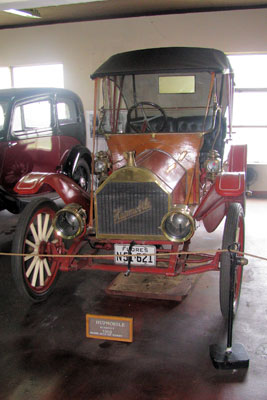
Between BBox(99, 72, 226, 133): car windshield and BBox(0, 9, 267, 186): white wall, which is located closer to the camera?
BBox(99, 72, 226, 133): car windshield

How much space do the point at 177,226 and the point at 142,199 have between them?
30 cm

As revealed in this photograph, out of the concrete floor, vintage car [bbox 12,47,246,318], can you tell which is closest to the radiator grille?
vintage car [bbox 12,47,246,318]

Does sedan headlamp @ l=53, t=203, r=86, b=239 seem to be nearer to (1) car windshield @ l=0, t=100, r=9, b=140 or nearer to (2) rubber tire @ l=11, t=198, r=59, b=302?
(2) rubber tire @ l=11, t=198, r=59, b=302

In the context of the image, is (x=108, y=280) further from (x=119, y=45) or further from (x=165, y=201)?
(x=119, y=45)

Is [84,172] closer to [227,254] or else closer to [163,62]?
[163,62]

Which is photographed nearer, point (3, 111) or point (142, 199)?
point (142, 199)

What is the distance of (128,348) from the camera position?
221 cm

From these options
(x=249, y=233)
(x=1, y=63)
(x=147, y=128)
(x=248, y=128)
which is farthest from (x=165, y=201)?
(x=1, y=63)

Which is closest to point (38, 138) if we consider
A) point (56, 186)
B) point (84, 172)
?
point (84, 172)

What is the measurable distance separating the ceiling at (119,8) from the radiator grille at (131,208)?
4.19 m

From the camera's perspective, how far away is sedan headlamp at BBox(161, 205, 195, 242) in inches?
94.3

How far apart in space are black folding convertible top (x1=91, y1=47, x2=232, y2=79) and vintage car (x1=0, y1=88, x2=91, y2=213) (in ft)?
5.60

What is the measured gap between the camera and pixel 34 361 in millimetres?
2094

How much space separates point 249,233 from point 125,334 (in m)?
2.93
